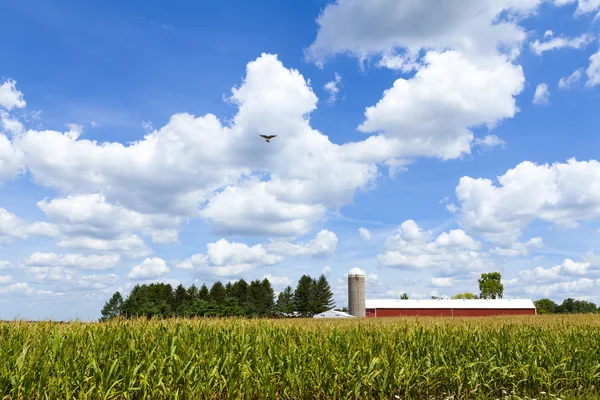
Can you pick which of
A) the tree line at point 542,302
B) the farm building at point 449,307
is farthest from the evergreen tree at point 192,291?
the tree line at point 542,302

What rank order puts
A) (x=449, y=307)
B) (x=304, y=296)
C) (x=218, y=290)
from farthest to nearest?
(x=304, y=296) → (x=218, y=290) → (x=449, y=307)

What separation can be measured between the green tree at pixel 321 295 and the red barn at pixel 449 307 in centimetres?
2298

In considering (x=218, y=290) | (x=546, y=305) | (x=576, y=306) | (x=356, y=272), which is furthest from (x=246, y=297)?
(x=546, y=305)

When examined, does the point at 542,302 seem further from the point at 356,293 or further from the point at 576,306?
the point at 356,293

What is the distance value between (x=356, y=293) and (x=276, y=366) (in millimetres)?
54566

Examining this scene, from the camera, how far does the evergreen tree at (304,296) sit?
98.0 m

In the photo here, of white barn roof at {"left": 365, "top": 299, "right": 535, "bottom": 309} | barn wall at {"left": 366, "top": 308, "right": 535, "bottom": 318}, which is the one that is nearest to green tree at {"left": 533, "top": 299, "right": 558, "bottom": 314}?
white barn roof at {"left": 365, "top": 299, "right": 535, "bottom": 309}

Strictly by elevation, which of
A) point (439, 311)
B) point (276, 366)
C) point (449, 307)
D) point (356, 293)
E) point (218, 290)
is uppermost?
point (218, 290)

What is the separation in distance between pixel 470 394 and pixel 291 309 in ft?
291

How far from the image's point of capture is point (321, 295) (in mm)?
100000

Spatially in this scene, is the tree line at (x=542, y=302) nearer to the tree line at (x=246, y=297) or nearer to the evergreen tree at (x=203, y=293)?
the tree line at (x=246, y=297)

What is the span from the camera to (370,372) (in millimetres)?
10797

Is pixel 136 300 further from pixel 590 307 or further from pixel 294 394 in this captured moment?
pixel 590 307

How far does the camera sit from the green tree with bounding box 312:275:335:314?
98.1 m
